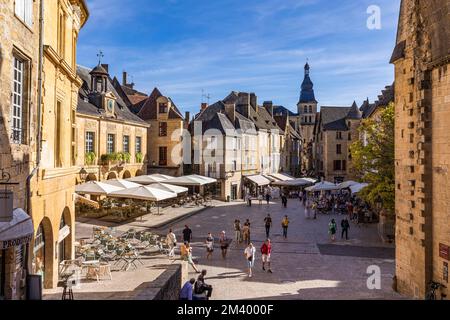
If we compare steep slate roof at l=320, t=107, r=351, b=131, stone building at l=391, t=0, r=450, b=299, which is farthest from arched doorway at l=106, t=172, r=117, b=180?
steep slate roof at l=320, t=107, r=351, b=131

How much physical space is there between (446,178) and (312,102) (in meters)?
109

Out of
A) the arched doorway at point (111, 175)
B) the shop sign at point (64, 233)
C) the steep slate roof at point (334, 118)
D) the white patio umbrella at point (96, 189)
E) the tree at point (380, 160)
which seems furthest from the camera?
the steep slate roof at point (334, 118)

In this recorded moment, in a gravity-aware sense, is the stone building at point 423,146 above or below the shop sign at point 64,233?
above

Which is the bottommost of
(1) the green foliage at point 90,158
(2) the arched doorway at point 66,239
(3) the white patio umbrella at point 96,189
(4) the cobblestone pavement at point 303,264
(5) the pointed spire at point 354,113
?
(4) the cobblestone pavement at point 303,264

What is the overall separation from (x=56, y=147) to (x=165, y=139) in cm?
2918

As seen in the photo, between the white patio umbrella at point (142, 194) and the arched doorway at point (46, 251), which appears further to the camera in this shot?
the white patio umbrella at point (142, 194)

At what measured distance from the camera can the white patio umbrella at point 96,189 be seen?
79.5 feet

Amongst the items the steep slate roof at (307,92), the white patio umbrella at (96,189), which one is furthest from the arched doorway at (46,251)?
the steep slate roof at (307,92)

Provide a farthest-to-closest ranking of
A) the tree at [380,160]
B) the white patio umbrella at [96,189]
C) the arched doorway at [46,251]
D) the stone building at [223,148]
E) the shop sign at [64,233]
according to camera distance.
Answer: the stone building at [223,148]
the white patio umbrella at [96,189]
the tree at [380,160]
the shop sign at [64,233]
the arched doorway at [46,251]

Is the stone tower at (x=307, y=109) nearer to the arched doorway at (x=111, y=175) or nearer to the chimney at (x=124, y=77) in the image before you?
the chimney at (x=124, y=77)

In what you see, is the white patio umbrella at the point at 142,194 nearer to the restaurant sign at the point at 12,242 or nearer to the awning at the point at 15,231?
the awning at the point at 15,231

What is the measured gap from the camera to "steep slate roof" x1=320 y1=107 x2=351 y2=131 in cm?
6231

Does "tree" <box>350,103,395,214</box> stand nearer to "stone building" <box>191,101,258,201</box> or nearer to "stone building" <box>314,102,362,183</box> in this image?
"stone building" <box>191,101,258,201</box>

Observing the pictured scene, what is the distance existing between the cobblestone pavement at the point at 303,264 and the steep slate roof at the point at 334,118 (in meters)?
36.5
